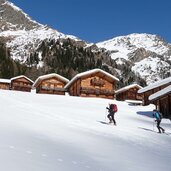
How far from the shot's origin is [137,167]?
10.3 m

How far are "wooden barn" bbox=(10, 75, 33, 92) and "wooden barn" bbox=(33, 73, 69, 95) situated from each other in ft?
46.0

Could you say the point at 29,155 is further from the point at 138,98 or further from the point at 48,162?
the point at 138,98

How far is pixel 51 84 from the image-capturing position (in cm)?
7388

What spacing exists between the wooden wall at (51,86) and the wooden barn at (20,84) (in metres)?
14.3

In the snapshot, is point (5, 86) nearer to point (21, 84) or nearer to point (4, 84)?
point (4, 84)

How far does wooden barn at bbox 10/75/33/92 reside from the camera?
87.4 metres

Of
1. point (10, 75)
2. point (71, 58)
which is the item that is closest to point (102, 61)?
point (71, 58)

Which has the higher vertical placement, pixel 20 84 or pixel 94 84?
pixel 20 84

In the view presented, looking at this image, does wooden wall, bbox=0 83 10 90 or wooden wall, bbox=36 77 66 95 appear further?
wooden wall, bbox=0 83 10 90

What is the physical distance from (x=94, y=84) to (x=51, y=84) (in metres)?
12.3

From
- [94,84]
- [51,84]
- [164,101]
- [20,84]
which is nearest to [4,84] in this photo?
[20,84]

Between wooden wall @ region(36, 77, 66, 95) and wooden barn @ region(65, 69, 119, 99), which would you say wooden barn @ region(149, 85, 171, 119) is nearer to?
wooden barn @ region(65, 69, 119, 99)

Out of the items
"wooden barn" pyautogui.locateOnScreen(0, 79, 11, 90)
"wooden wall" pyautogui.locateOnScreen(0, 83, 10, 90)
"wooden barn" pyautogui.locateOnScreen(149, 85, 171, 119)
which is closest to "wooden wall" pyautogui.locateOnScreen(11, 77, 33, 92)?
"wooden barn" pyautogui.locateOnScreen(0, 79, 11, 90)

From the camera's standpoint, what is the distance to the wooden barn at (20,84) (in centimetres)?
8744
